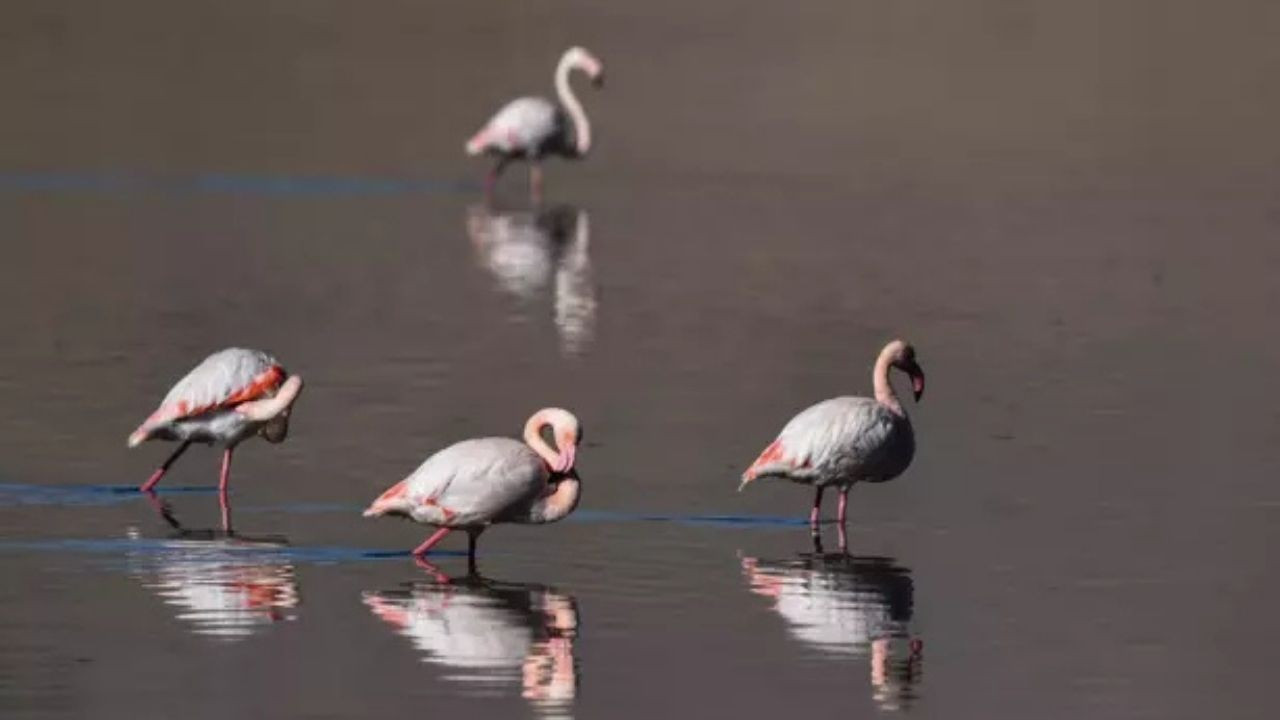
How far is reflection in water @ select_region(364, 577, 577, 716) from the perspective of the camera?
37.0 ft

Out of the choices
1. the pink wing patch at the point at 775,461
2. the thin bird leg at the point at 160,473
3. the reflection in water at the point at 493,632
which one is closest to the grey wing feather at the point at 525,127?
the thin bird leg at the point at 160,473

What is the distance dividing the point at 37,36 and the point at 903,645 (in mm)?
46470

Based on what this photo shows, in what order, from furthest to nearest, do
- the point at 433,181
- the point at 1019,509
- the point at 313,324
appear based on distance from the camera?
the point at 433,181 → the point at 313,324 → the point at 1019,509

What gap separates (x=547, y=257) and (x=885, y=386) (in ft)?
38.6

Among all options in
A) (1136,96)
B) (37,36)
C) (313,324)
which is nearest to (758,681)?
(313,324)

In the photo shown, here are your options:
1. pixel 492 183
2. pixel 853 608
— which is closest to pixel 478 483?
pixel 853 608

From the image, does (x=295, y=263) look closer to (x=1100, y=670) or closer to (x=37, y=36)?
(x=1100, y=670)

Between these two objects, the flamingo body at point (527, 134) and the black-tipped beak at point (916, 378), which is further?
the flamingo body at point (527, 134)

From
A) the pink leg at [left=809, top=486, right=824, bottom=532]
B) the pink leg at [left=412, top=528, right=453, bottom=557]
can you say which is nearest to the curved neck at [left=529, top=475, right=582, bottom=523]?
the pink leg at [left=412, top=528, right=453, bottom=557]

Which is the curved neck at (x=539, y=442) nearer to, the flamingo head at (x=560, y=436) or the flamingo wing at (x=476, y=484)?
the flamingo head at (x=560, y=436)

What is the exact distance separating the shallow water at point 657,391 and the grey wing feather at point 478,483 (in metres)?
0.28

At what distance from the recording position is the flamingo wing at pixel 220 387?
593 inches

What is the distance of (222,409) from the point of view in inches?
594

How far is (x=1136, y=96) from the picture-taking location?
4688 cm
